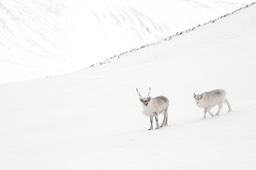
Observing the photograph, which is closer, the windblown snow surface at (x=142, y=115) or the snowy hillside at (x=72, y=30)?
the windblown snow surface at (x=142, y=115)

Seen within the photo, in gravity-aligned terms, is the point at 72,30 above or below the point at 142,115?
above

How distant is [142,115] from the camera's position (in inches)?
625

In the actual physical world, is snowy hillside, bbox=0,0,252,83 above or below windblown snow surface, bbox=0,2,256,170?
above

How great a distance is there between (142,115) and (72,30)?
132 metres

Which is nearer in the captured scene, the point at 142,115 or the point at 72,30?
the point at 142,115

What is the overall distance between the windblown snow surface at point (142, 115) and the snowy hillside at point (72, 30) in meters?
68.6

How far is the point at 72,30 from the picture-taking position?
145 metres

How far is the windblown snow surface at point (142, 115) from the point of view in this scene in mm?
8453

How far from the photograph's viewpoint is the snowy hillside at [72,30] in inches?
4429

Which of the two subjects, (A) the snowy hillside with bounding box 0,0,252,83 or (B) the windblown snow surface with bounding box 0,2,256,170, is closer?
(B) the windblown snow surface with bounding box 0,2,256,170

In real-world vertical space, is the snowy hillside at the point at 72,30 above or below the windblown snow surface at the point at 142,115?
above

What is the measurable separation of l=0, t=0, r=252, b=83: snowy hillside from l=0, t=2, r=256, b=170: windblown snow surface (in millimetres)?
68586

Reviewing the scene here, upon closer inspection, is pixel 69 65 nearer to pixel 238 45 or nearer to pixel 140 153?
pixel 238 45

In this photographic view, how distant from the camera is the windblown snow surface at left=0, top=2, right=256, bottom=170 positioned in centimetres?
845
